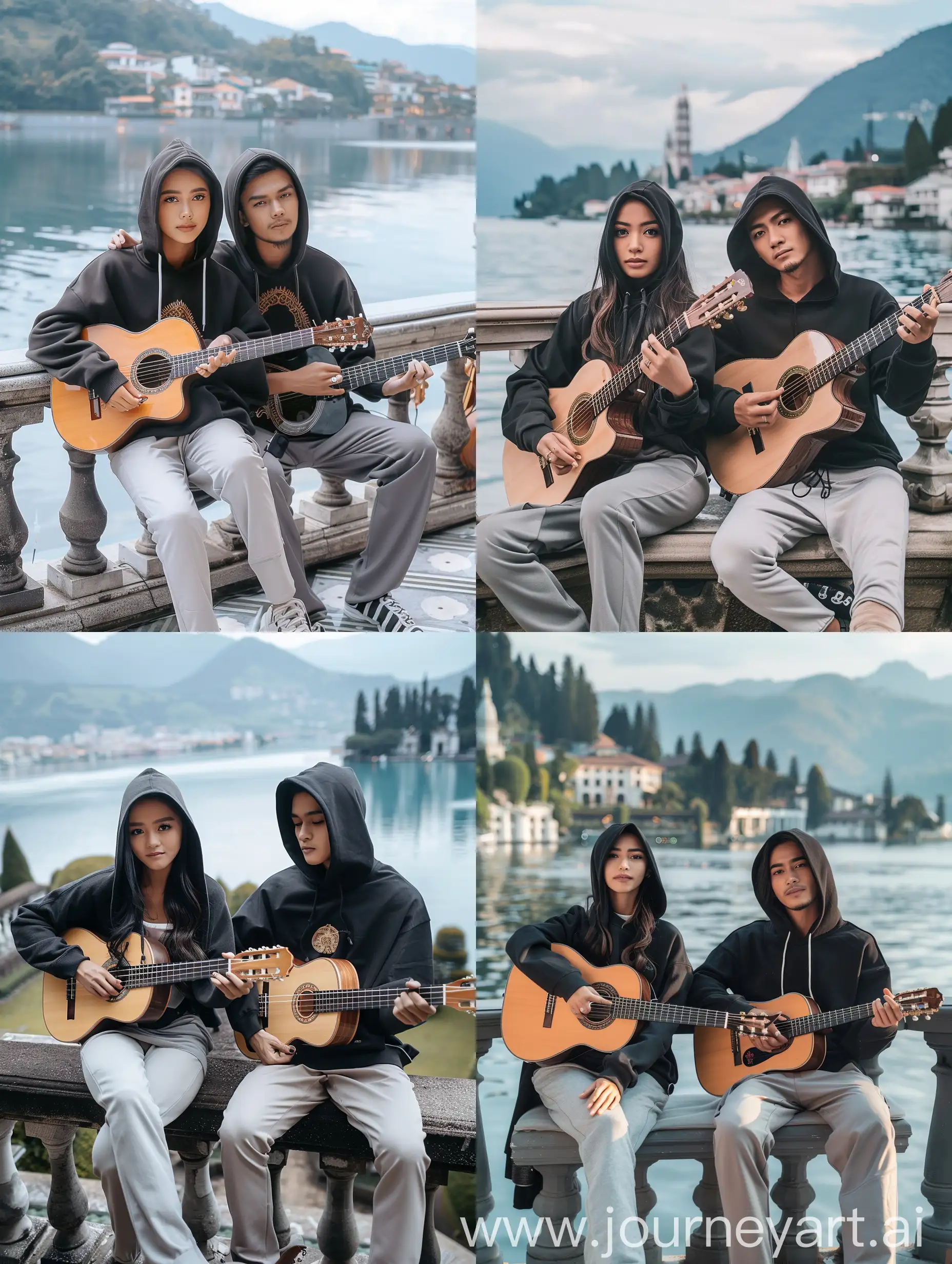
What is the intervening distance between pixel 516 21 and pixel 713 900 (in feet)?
9.22

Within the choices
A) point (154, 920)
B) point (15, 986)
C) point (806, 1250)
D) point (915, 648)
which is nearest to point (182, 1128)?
point (154, 920)

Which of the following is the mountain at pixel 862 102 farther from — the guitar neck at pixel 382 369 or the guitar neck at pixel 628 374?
the guitar neck at pixel 382 369

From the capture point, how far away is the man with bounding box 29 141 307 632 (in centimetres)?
308

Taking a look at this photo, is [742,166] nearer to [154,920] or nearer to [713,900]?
[713,900]

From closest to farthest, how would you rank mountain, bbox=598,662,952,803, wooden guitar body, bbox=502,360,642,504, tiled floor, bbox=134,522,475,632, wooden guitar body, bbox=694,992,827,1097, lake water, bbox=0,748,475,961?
wooden guitar body, bbox=694,992,827,1097, wooden guitar body, bbox=502,360,642,504, tiled floor, bbox=134,522,475,632, lake water, bbox=0,748,475,961, mountain, bbox=598,662,952,803

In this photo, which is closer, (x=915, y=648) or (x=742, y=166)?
(x=742, y=166)

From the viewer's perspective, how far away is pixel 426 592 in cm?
354

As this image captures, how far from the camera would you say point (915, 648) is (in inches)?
154

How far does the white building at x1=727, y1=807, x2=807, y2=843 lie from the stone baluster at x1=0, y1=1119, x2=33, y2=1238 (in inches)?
93.3

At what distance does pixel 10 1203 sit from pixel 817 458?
300cm

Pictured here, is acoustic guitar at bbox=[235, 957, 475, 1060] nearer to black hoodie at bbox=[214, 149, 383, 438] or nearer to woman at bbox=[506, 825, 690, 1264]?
woman at bbox=[506, 825, 690, 1264]

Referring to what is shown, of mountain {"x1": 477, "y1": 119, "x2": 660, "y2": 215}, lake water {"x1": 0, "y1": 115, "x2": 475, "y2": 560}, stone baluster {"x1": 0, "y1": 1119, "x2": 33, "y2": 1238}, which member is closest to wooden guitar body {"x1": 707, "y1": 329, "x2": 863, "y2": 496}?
mountain {"x1": 477, "y1": 119, "x2": 660, "y2": 215}

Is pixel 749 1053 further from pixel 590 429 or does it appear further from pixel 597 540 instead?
pixel 590 429

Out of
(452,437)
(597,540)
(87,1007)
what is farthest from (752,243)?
(87,1007)
